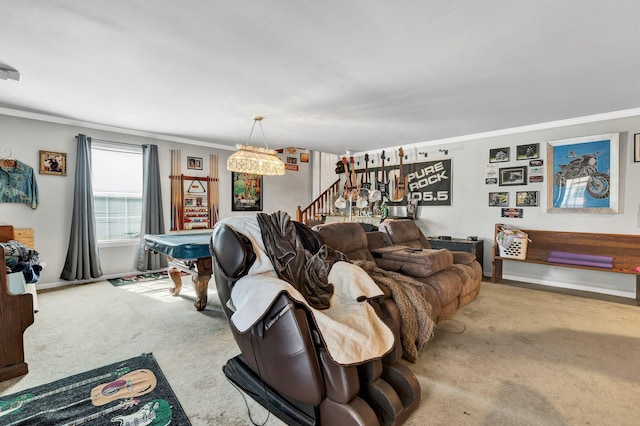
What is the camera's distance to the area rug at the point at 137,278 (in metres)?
4.50

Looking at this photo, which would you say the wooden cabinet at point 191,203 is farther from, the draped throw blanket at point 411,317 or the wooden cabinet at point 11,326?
the draped throw blanket at point 411,317

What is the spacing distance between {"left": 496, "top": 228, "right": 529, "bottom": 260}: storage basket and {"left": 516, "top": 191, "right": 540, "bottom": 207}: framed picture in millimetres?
459

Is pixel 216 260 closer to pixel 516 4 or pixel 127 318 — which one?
pixel 127 318

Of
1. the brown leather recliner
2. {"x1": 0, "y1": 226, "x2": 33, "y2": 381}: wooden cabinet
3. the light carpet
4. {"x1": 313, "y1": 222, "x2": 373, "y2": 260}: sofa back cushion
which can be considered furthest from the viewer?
the brown leather recliner

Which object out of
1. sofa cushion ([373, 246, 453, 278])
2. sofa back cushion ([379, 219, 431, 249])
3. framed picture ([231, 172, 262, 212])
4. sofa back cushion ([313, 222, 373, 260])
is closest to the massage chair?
sofa back cushion ([313, 222, 373, 260])

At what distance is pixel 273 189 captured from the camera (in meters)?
6.86

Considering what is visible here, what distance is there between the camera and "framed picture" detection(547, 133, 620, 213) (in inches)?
154

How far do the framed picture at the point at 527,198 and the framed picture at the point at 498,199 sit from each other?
0.49 feet

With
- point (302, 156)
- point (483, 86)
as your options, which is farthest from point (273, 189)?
point (483, 86)

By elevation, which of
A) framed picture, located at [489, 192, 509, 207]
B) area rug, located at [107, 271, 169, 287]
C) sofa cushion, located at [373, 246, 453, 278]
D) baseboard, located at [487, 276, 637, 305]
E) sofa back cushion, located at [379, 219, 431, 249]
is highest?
framed picture, located at [489, 192, 509, 207]

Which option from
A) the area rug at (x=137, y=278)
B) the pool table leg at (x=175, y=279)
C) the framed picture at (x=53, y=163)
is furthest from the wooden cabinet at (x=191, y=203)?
the pool table leg at (x=175, y=279)

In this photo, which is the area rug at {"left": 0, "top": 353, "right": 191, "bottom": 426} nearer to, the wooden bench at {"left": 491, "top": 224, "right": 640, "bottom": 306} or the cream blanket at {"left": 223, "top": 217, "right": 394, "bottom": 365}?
the cream blanket at {"left": 223, "top": 217, "right": 394, "bottom": 365}

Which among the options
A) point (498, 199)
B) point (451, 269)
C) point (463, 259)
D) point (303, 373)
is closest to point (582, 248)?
point (498, 199)

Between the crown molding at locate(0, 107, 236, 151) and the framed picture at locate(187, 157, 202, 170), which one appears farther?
the framed picture at locate(187, 157, 202, 170)
